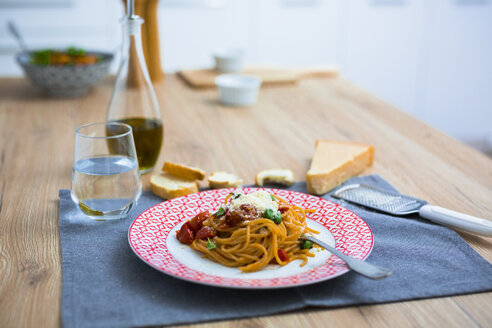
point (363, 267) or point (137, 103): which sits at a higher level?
point (137, 103)

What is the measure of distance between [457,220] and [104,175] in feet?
2.59

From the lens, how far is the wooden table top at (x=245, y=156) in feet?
2.96

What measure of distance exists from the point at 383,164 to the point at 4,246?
1094 millimetres

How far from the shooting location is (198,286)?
0.96m

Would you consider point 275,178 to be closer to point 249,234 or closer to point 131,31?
point 249,234

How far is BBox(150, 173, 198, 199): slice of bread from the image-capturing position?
136cm

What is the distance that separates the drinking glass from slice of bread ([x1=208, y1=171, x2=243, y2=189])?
0.26 meters

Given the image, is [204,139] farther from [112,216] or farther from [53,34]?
[53,34]

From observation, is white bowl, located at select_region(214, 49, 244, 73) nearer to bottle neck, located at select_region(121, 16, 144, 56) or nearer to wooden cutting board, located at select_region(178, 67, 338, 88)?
wooden cutting board, located at select_region(178, 67, 338, 88)

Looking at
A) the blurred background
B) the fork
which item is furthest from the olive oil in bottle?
the blurred background

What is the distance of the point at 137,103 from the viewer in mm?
1524

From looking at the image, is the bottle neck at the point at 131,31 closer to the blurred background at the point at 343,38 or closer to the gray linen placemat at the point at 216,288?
the gray linen placemat at the point at 216,288

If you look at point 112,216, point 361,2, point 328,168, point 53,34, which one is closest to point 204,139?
point 328,168

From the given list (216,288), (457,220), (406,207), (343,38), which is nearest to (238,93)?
(406,207)
